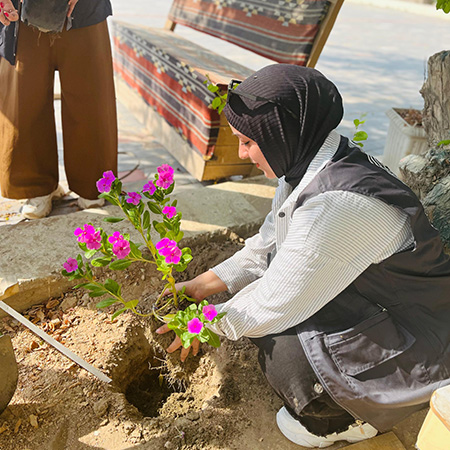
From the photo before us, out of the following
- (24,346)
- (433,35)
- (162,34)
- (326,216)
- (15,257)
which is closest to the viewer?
(326,216)

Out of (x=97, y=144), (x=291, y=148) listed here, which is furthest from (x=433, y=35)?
(x=291, y=148)

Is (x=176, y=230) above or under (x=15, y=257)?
above

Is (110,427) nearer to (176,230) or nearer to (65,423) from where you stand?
(65,423)

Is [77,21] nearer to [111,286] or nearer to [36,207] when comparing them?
[36,207]

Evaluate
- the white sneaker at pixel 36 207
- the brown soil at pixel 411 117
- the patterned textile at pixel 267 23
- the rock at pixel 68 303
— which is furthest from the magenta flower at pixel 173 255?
the brown soil at pixel 411 117

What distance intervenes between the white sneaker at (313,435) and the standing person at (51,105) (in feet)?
5.91

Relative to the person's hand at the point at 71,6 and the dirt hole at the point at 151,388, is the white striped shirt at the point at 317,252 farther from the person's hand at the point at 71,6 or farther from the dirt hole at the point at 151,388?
Result: the person's hand at the point at 71,6

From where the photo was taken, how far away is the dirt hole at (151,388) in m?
2.17

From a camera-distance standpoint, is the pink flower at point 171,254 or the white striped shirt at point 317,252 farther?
the pink flower at point 171,254

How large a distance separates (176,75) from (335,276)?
102 inches

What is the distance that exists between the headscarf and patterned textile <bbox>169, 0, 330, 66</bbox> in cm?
192

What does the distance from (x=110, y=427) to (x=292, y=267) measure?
898 mm

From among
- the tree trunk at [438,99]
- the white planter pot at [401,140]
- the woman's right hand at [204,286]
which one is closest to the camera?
the woman's right hand at [204,286]

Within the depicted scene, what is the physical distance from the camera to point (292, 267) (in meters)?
1.52
